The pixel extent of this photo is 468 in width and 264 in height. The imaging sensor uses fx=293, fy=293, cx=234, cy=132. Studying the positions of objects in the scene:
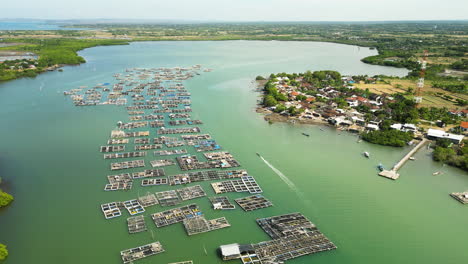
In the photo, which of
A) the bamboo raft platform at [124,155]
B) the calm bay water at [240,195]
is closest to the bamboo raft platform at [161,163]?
the calm bay water at [240,195]

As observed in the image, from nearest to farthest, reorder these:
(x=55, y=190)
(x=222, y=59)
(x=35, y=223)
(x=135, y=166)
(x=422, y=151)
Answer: (x=35, y=223)
(x=55, y=190)
(x=135, y=166)
(x=422, y=151)
(x=222, y=59)

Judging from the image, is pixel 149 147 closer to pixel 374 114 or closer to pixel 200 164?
pixel 200 164

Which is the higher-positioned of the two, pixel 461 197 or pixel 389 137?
pixel 389 137

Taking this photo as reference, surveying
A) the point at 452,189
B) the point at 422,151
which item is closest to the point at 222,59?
the point at 422,151

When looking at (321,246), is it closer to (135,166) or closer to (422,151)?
(135,166)

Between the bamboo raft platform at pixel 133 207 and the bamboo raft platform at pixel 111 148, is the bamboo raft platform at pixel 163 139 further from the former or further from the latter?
the bamboo raft platform at pixel 133 207

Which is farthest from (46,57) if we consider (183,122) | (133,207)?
(133,207)
